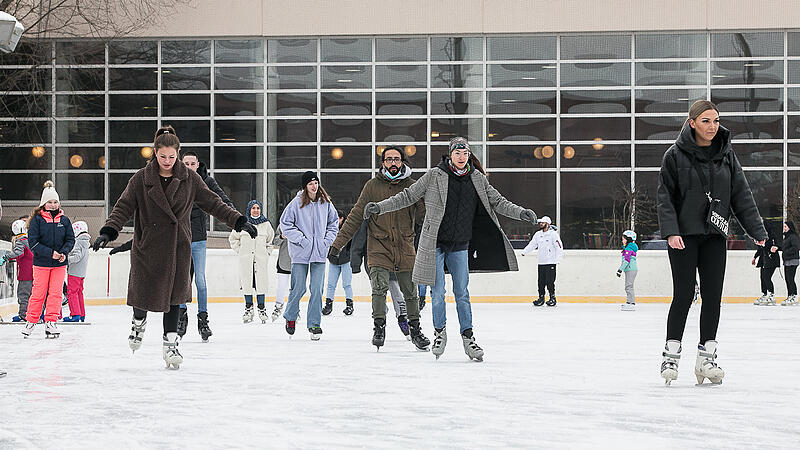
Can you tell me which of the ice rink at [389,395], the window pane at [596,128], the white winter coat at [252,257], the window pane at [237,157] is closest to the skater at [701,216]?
the ice rink at [389,395]

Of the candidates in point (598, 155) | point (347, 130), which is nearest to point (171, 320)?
point (347, 130)

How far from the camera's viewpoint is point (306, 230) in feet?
34.1

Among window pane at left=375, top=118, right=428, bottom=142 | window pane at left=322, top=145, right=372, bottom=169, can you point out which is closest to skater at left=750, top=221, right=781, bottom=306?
window pane at left=375, top=118, right=428, bottom=142

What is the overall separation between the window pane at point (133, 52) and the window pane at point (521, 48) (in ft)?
25.3

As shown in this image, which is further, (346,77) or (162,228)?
(346,77)

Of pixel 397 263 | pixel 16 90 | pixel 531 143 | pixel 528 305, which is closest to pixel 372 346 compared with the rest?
pixel 397 263

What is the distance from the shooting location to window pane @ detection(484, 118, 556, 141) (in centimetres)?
2550

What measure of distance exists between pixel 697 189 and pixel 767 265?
513 inches

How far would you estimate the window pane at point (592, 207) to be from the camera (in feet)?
81.6

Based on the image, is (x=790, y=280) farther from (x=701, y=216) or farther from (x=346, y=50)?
(x=701, y=216)

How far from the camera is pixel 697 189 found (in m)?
6.60

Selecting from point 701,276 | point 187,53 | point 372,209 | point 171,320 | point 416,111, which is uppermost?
point 187,53

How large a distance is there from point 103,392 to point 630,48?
20.6 metres

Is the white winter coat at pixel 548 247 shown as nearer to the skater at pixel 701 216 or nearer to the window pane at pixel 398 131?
the window pane at pixel 398 131
